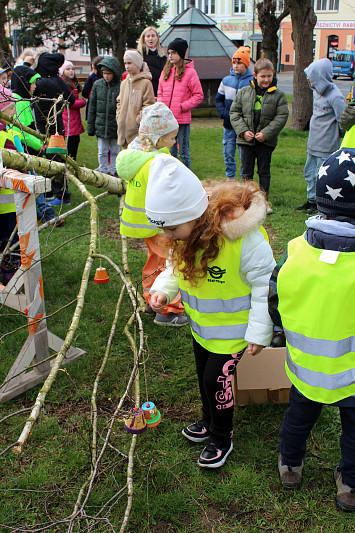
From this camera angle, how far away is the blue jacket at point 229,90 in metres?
7.38

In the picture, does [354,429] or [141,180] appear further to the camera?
[141,180]

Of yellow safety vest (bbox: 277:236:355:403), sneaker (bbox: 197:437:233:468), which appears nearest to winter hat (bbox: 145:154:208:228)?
yellow safety vest (bbox: 277:236:355:403)

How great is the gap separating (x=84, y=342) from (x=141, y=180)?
1324mm

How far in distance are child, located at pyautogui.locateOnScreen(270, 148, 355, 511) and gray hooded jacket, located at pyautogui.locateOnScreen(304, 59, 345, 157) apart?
15.5ft

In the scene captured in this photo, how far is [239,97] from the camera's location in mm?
6805

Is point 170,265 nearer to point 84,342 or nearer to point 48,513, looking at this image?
point 48,513

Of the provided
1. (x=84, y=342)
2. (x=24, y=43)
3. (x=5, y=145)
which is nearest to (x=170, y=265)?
(x=84, y=342)

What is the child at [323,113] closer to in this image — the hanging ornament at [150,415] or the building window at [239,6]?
the hanging ornament at [150,415]

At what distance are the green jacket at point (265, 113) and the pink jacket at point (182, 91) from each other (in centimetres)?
98

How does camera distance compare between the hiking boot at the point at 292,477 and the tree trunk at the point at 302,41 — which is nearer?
the hiking boot at the point at 292,477

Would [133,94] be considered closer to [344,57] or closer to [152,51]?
[152,51]

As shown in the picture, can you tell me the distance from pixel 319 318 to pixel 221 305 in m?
0.53

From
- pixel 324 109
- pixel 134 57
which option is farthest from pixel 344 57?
pixel 134 57

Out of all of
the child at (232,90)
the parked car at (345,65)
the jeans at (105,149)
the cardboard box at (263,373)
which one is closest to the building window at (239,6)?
the parked car at (345,65)
